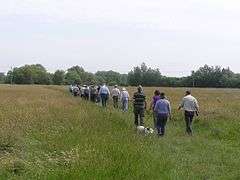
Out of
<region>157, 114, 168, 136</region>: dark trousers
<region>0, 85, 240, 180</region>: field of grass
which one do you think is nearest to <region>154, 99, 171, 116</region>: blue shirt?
<region>157, 114, 168, 136</region>: dark trousers

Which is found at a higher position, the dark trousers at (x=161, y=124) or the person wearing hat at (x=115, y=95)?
the person wearing hat at (x=115, y=95)

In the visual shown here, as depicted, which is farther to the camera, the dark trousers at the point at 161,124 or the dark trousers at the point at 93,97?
the dark trousers at the point at 93,97

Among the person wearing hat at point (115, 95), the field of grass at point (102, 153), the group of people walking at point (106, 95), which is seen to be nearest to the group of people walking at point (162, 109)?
the field of grass at point (102, 153)

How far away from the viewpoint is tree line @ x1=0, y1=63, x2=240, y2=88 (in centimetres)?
14388

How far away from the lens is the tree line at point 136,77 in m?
144

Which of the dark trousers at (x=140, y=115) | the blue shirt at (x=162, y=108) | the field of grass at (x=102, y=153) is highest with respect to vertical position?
the blue shirt at (x=162, y=108)

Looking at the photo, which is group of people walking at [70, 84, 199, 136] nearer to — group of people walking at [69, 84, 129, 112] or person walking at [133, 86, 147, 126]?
person walking at [133, 86, 147, 126]

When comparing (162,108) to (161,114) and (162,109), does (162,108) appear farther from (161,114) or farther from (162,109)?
(161,114)

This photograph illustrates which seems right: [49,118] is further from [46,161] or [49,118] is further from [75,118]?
[46,161]

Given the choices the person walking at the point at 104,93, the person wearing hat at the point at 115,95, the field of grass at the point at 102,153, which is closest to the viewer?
the field of grass at the point at 102,153

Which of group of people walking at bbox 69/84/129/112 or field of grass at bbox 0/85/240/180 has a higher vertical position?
group of people walking at bbox 69/84/129/112

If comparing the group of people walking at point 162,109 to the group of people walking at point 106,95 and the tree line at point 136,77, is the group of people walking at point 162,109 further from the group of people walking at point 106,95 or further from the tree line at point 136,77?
the tree line at point 136,77

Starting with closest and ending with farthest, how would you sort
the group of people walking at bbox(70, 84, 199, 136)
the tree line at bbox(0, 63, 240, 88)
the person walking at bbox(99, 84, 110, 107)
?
1. the group of people walking at bbox(70, 84, 199, 136)
2. the person walking at bbox(99, 84, 110, 107)
3. the tree line at bbox(0, 63, 240, 88)

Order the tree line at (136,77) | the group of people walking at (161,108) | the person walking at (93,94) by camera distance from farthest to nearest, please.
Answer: the tree line at (136,77) → the person walking at (93,94) → the group of people walking at (161,108)
